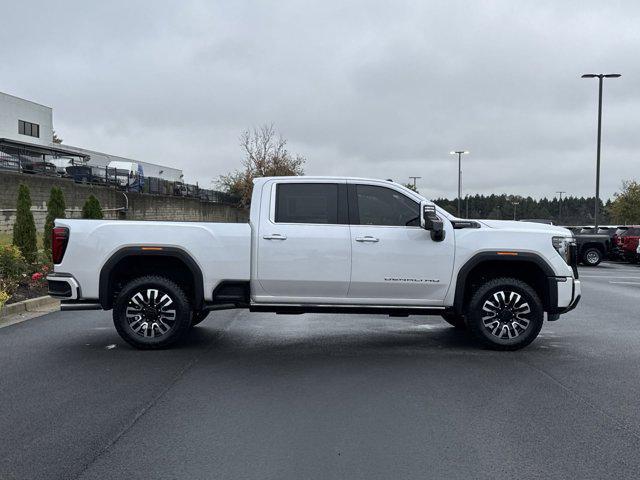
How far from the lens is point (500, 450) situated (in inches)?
174

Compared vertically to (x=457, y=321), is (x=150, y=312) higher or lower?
higher

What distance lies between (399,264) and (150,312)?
10.1 ft

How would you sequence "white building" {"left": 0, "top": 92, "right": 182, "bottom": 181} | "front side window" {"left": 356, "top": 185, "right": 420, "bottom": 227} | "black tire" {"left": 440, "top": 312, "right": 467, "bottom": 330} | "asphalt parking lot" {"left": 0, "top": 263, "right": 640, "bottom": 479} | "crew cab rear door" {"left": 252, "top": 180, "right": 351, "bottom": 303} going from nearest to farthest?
"asphalt parking lot" {"left": 0, "top": 263, "right": 640, "bottom": 479} < "crew cab rear door" {"left": 252, "top": 180, "right": 351, "bottom": 303} < "front side window" {"left": 356, "top": 185, "right": 420, "bottom": 227} < "black tire" {"left": 440, "top": 312, "right": 467, "bottom": 330} < "white building" {"left": 0, "top": 92, "right": 182, "bottom": 181}

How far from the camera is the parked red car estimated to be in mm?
26562

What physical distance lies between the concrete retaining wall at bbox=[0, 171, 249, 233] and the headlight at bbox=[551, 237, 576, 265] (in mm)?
7397

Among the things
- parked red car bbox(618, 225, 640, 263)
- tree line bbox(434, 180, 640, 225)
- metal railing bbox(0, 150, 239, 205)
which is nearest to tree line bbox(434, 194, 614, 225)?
tree line bbox(434, 180, 640, 225)

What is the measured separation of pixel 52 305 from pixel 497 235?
841 cm

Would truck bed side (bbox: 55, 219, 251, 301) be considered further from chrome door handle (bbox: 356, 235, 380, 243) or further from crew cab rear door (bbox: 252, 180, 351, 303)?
chrome door handle (bbox: 356, 235, 380, 243)

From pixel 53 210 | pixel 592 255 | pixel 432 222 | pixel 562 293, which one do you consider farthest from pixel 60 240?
pixel 592 255

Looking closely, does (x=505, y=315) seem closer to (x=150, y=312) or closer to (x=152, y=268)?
(x=150, y=312)

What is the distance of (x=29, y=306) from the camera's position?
37.0 feet

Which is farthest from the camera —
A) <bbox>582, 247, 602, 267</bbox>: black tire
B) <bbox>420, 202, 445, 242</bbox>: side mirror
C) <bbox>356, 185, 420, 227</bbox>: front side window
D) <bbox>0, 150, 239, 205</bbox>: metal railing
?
<bbox>0, 150, 239, 205</bbox>: metal railing

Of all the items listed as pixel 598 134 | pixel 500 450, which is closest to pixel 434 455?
pixel 500 450

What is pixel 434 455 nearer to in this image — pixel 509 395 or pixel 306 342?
pixel 509 395
